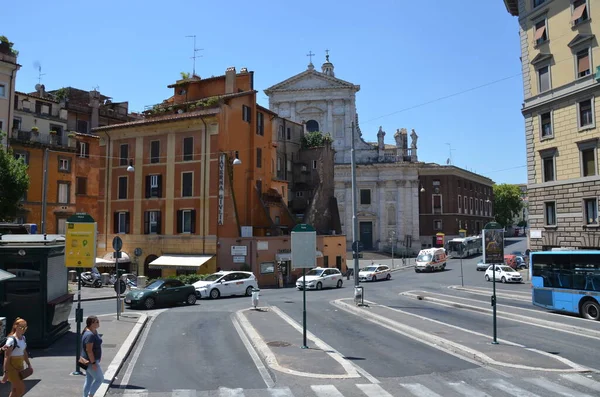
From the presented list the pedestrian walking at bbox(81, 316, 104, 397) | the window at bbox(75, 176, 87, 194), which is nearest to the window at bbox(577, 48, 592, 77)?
the pedestrian walking at bbox(81, 316, 104, 397)

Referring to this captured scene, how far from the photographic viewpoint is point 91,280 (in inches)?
1379

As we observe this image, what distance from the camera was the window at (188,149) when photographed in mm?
40531

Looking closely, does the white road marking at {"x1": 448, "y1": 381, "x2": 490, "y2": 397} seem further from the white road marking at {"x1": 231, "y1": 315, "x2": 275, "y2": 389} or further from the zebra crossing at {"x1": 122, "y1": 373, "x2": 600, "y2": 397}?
the white road marking at {"x1": 231, "y1": 315, "x2": 275, "y2": 389}

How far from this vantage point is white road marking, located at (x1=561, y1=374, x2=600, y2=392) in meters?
Result: 10.4

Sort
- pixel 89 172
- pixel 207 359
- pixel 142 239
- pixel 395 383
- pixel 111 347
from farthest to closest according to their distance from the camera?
pixel 89 172, pixel 142 239, pixel 111 347, pixel 207 359, pixel 395 383

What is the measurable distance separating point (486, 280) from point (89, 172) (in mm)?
38096

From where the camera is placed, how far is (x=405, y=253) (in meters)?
71.6

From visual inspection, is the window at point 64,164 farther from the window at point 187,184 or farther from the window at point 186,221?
the window at point 186,221

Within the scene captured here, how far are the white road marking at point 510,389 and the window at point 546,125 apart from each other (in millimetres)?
25745

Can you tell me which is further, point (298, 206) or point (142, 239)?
point (298, 206)

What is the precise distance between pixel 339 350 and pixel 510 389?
16.3ft

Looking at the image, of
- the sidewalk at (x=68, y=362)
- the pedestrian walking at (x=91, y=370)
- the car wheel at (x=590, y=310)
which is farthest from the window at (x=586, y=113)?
the pedestrian walking at (x=91, y=370)

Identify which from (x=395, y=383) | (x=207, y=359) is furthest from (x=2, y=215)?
(x=395, y=383)

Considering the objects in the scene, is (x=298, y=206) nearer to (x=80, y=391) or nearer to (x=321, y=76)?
(x=321, y=76)
